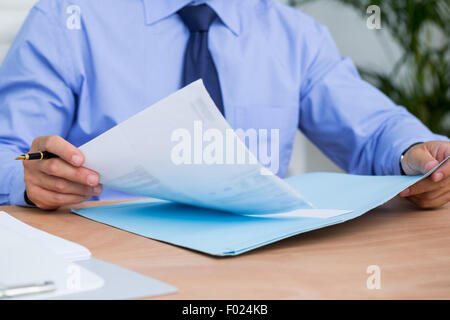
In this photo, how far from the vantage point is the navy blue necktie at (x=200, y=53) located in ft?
3.33

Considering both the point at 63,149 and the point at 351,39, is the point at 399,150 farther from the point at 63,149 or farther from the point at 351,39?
the point at 351,39

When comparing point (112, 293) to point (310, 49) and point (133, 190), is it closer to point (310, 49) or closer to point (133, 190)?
point (133, 190)

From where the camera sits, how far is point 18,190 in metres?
0.71

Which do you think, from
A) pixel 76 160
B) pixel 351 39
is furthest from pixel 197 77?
pixel 351 39

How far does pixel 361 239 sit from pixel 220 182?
145mm

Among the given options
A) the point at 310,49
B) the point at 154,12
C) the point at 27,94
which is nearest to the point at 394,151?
the point at 310,49

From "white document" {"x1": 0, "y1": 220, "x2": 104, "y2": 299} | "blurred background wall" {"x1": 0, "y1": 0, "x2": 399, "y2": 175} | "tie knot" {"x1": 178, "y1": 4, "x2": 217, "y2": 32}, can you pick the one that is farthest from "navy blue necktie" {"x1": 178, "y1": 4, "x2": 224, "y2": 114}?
"blurred background wall" {"x1": 0, "y1": 0, "x2": 399, "y2": 175}

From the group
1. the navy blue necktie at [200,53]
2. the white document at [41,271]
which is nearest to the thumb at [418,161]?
the navy blue necktie at [200,53]

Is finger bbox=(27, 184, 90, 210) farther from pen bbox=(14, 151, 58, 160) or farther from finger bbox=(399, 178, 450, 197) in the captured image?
finger bbox=(399, 178, 450, 197)

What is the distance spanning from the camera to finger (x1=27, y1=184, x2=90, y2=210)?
640 millimetres

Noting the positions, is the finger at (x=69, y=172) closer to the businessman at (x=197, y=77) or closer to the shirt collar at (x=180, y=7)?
the businessman at (x=197, y=77)

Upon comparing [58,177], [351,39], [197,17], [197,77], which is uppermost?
[351,39]

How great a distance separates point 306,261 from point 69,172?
304mm

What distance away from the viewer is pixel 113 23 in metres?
1.03
